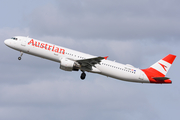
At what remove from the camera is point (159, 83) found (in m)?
65.5

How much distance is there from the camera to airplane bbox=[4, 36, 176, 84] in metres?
59.9

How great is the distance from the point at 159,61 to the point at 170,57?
2.25 metres

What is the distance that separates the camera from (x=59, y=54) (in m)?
60.1

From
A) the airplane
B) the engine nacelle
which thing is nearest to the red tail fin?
the airplane

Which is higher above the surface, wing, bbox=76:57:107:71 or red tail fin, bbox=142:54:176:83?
red tail fin, bbox=142:54:176:83

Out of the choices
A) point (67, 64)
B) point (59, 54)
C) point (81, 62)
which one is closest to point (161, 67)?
point (81, 62)

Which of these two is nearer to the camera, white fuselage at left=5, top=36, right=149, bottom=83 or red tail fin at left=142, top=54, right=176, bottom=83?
white fuselage at left=5, top=36, right=149, bottom=83

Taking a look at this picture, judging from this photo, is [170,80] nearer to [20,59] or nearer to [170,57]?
[170,57]

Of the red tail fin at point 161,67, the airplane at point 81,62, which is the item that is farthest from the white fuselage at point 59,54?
the red tail fin at point 161,67

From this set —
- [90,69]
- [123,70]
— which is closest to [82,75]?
[90,69]

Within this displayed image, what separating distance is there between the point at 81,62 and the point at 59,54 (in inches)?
160

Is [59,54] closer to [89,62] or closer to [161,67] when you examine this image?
[89,62]

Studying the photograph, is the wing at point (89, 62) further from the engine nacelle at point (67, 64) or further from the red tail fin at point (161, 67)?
the red tail fin at point (161, 67)

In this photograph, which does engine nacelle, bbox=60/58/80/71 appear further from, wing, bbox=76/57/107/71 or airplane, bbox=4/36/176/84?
wing, bbox=76/57/107/71
